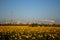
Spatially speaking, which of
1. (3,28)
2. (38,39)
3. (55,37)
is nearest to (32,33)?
(38,39)

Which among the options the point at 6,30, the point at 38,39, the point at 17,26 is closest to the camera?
the point at 38,39

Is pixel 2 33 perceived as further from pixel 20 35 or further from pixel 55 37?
pixel 55 37

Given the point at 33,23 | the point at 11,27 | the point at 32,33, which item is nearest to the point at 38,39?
the point at 32,33

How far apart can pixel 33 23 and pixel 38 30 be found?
0.22 meters

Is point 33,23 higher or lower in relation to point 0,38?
higher

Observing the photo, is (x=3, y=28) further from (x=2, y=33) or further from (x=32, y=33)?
(x=32, y=33)

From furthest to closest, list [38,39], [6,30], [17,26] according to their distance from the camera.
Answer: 1. [17,26]
2. [6,30]
3. [38,39]

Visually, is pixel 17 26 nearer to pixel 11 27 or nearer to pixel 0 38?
pixel 11 27

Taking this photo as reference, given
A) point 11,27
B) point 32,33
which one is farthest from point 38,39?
point 11,27

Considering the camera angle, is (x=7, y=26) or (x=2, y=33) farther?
(x=7, y=26)

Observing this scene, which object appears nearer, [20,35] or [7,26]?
[20,35]

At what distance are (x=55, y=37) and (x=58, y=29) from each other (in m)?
0.35

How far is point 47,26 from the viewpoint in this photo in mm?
3795

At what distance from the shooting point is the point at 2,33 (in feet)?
10.8
